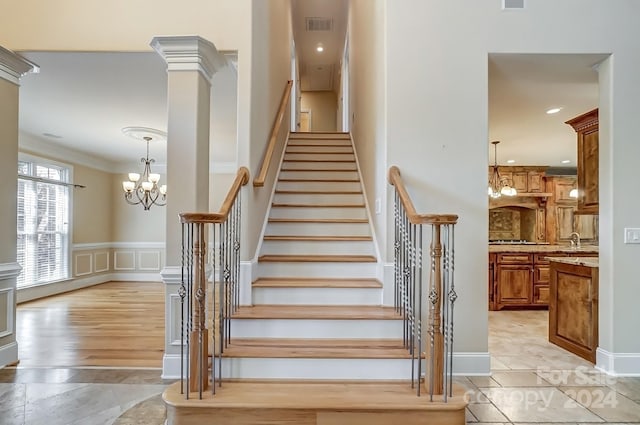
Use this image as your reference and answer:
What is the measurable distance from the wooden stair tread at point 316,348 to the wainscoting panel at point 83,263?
6030 millimetres

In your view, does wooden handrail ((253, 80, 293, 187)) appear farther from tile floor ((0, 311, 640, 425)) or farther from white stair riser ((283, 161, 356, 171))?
tile floor ((0, 311, 640, 425))

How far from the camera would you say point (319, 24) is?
6.67 m

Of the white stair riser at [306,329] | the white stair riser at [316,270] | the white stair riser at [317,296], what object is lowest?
the white stair riser at [306,329]

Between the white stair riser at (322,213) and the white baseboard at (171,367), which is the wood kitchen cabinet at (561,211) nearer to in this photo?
the white stair riser at (322,213)

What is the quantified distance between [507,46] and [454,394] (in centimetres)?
253

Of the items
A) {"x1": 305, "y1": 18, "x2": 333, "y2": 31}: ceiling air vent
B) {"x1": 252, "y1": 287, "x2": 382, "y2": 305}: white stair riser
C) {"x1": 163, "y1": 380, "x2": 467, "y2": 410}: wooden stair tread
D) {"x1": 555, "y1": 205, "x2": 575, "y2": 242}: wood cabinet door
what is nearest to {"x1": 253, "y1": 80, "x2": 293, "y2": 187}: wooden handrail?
{"x1": 252, "y1": 287, "x2": 382, "y2": 305}: white stair riser

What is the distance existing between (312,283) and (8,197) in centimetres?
264

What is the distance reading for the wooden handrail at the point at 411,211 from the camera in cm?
203

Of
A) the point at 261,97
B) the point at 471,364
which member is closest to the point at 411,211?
the point at 471,364

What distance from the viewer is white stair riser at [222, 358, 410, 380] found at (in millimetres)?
2307

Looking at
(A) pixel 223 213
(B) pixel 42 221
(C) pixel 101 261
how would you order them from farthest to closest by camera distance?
(C) pixel 101 261, (B) pixel 42 221, (A) pixel 223 213

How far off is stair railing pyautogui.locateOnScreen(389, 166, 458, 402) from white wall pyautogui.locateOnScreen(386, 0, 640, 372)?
1.01 ft

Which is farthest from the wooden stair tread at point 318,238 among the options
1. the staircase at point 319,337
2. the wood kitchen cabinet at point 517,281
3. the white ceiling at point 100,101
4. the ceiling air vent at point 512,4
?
the wood kitchen cabinet at point 517,281

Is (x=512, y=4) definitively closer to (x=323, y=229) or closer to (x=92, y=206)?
(x=323, y=229)
